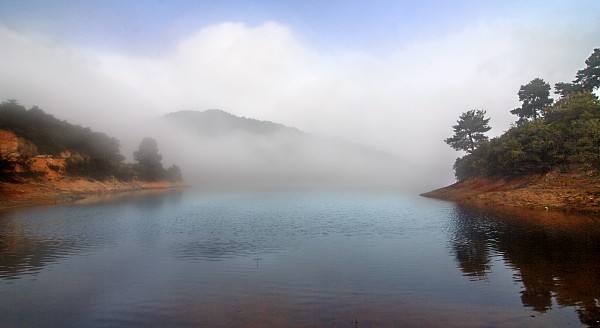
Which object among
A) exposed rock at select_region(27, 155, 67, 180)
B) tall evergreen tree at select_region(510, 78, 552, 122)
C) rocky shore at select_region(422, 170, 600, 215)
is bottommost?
rocky shore at select_region(422, 170, 600, 215)

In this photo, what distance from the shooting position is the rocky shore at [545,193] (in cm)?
5400

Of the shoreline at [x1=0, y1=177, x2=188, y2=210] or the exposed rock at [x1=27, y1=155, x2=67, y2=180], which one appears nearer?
the shoreline at [x1=0, y1=177, x2=188, y2=210]

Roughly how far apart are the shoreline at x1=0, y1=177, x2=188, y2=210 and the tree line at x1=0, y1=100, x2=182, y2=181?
4.00 metres

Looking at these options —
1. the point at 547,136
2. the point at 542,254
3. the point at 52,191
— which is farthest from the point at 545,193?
the point at 52,191

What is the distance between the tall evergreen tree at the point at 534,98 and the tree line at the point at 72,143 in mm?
129173

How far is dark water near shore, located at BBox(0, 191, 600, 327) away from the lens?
16453 millimetres

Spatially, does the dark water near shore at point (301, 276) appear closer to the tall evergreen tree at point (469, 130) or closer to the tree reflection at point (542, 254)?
the tree reflection at point (542, 254)

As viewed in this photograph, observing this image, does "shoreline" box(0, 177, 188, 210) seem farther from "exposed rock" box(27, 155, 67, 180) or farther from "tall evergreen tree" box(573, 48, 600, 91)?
"tall evergreen tree" box(573, 48, 600, 91)

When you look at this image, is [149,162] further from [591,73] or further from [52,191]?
[591,73]

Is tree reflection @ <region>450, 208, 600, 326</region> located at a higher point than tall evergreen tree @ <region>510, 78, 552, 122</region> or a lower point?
lower

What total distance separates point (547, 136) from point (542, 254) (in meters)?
50.9

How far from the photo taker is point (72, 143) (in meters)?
117

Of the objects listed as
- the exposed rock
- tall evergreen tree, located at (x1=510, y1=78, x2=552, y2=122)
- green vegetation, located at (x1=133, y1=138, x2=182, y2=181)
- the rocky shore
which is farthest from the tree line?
tall evergreen tree, located at (x1=510, y1=78, x2=552, y2=122)

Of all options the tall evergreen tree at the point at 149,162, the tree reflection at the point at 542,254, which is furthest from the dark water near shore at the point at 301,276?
the tall evergreen tree at the point at 149,162
